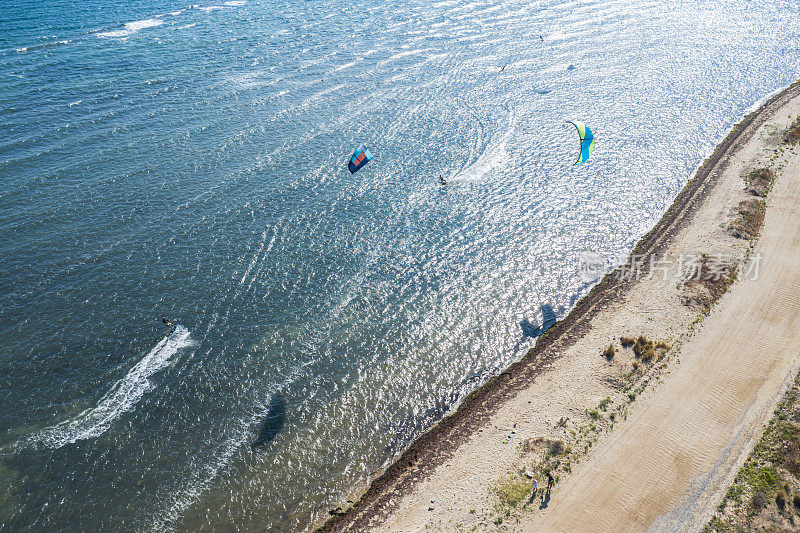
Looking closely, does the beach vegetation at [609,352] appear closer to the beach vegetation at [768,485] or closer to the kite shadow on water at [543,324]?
the kite shadow on water at [543,324]

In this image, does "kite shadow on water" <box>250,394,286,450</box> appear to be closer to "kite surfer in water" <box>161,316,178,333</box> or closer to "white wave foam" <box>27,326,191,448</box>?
"white wave foam" <box>27,326,191,448</box>

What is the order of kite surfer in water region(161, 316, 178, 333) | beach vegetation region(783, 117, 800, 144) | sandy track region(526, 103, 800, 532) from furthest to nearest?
→ beach vegetation region(783, 117, 800, 144) → kite surfer in water region(161, 316, 178, 333) → sandy track region(526, 103, 800, 532)

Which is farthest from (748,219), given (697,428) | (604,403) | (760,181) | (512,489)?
(512,489)

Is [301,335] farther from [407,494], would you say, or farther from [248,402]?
[407,494]

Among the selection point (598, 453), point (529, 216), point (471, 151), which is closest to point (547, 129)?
point (471, 151)

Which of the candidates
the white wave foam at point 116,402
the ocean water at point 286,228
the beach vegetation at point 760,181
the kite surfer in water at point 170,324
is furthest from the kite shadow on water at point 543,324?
the beach vegetation at point 760,181

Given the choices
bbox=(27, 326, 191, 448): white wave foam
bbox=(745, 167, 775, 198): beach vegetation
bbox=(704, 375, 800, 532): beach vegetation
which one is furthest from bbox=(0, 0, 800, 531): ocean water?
bbox=(704, 375, 800, 532): beach vegetation
